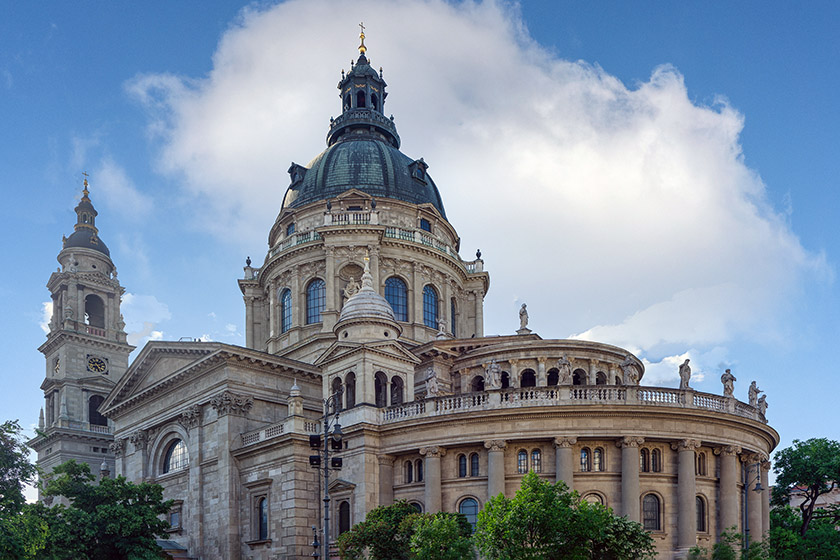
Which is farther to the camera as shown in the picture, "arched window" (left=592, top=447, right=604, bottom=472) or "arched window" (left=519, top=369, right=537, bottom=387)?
"arched window" (left=519, top=369, right=537, bottom=387)

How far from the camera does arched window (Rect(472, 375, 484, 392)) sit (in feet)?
174

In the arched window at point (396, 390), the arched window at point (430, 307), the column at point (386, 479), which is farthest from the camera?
the arched window at point (430, 307)

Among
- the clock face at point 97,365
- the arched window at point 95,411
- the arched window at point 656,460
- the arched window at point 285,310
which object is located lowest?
the arched window at point 656,460

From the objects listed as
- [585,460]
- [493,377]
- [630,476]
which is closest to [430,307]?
[493,377]

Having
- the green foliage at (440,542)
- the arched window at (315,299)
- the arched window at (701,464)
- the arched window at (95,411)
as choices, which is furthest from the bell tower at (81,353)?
the arched window at (701,464)

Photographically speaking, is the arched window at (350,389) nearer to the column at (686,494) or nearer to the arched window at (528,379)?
the arched window at (528,379)

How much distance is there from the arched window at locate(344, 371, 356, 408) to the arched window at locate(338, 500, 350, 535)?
5.30 metres

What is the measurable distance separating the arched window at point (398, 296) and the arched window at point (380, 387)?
742 inches

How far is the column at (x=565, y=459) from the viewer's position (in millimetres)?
40594

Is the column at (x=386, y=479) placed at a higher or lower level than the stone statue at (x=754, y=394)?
lower

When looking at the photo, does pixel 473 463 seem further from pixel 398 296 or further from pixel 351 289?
pixel 398 296

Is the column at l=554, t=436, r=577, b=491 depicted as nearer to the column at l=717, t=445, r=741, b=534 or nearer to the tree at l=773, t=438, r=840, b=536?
the column at l=717, t=445, r=741, b=534

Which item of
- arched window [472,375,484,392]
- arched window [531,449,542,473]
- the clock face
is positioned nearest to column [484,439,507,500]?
arched window [531,449,542,473]

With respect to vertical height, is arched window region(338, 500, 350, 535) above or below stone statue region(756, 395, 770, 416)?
below
